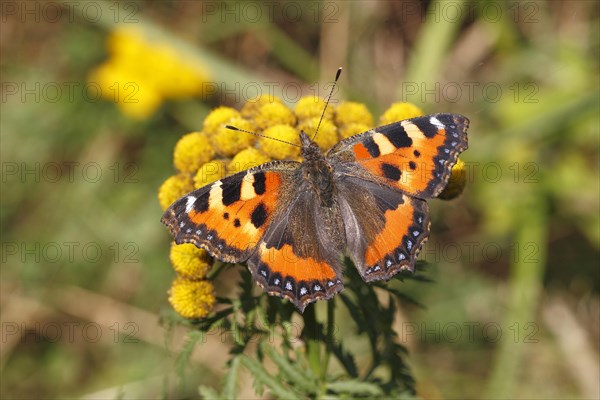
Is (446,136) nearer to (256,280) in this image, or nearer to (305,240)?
(305,240)

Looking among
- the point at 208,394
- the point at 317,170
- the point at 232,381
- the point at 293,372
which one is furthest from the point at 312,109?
the point at 208,394

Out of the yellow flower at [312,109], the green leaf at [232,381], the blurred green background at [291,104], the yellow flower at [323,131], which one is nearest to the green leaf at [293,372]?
the green leaf at [232,381]

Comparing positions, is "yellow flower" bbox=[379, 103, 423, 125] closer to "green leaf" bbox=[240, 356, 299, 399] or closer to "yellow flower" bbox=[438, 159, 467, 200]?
"yellow flower" bbox=[438, 159, 467, 200]

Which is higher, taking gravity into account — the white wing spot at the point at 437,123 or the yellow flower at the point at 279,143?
the white wing spot at the point at 437,123

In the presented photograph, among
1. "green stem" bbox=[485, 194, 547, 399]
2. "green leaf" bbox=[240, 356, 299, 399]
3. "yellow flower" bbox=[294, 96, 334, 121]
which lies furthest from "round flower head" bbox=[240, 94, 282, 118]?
"green stem" bbox=[485, 194, 547, 399]

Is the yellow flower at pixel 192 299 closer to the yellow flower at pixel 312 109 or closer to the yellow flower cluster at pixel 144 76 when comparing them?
the yellow flower at pixel 312 109

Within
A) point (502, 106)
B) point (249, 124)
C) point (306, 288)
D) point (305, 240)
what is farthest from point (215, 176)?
point (502, 106)
